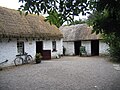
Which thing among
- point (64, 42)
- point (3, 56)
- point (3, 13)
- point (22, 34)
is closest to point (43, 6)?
point (3, 56)

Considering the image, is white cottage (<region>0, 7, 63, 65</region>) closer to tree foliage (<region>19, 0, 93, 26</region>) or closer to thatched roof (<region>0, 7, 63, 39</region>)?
thatched roof (<region>0, 7, 63, 39</region>)

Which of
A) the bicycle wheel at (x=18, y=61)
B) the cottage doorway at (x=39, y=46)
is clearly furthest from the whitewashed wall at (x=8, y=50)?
the cottage doorway at (x=39, y=46)

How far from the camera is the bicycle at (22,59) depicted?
66.5ft

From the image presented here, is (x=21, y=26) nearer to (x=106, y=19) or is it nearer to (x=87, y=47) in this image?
(x=87, y=47)

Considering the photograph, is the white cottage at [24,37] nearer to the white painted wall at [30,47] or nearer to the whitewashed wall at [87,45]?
the white painted wall at [30,47]

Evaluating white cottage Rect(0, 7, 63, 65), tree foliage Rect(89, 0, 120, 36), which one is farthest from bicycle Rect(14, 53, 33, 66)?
tree foliage Rect(89, 0, 120, 36)

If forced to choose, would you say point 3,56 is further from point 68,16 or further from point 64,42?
point 64,42

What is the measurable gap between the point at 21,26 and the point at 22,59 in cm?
356

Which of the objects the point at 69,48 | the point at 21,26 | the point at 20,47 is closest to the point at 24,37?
the point at 20,47

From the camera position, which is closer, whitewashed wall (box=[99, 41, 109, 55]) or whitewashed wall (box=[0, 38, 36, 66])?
whitewashed wall (box=[0, 38, 36, 66])

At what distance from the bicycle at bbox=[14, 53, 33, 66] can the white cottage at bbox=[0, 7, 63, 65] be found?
0.40 metres

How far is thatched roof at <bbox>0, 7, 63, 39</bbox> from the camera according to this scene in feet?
64.4

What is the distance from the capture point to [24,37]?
2127 cm

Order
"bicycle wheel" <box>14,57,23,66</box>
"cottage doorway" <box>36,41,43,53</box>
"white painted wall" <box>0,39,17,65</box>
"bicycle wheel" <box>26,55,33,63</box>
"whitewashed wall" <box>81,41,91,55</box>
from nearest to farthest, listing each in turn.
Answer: "white painted wall" <box>0,39,17,65</box>, "bicycle wheel" <box>14,57,23,66</box>, "bicycle wheel" <box>26,55,33,63</box>, "cottage doorway" <box>36,41,43,53</box>, "whitewashed wall" <box>81,41,91,55</box>
